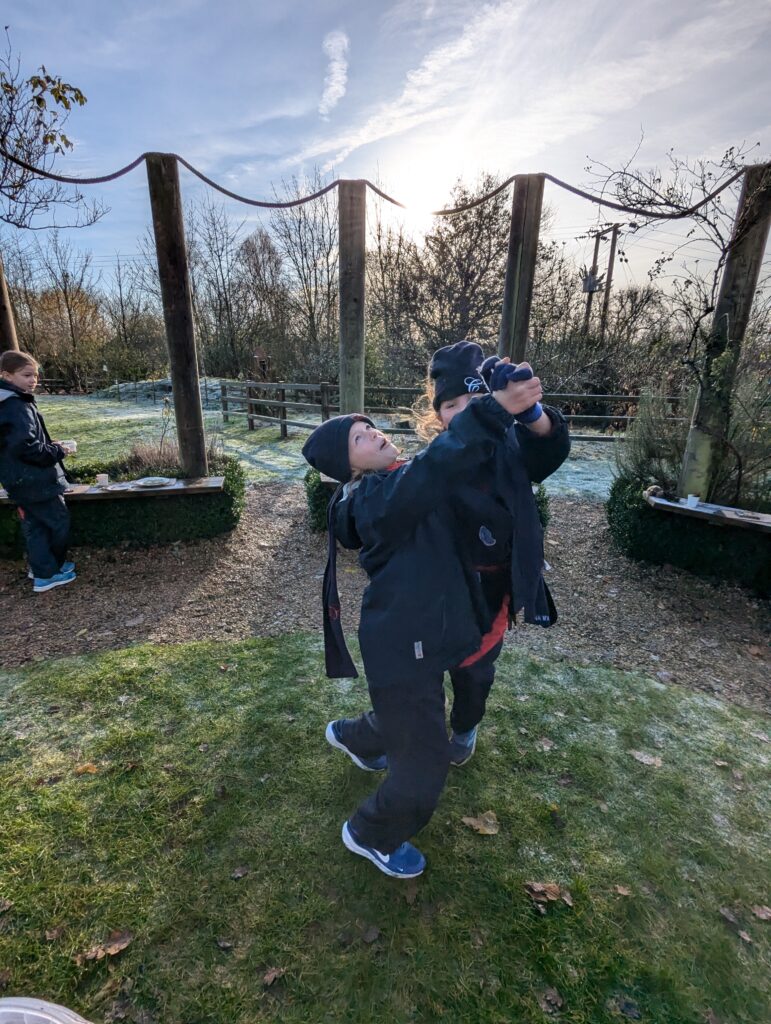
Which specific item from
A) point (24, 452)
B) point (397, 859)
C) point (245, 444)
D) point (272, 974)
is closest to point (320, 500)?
point (24, 452)

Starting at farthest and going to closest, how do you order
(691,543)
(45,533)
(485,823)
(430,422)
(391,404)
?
(391,404) < (691,543) < (45,533) < (485,823) < (430,422)

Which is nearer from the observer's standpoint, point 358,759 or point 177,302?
point 358,759

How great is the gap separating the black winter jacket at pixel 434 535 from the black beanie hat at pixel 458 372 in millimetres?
212

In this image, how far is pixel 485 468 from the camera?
66.9 inches

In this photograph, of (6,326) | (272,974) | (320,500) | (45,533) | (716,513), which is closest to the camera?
(272,974)

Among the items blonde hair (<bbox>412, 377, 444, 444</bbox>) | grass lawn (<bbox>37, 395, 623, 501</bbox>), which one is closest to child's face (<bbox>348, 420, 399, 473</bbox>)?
blonde hair (<bbox>412, 377, 444, 444</bbox>)

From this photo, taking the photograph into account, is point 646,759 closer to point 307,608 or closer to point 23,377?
point 307,608

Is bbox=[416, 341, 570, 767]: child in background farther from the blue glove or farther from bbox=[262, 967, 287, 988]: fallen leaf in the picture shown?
bbox=[262, 967, 287, 988]: fallen leaf

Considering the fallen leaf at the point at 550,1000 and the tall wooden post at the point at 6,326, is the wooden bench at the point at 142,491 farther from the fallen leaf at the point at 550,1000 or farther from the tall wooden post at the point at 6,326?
the fallen leaf at the point at 550,1000

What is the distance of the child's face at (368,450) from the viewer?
5.25 feet

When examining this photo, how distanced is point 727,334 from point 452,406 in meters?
3.80

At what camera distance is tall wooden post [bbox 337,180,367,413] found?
464 cm

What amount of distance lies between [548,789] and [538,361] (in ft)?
38.5

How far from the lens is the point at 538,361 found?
12633 millimetres
